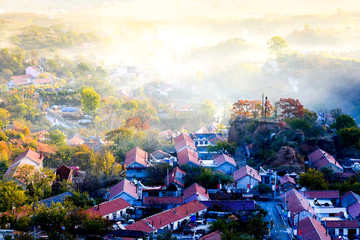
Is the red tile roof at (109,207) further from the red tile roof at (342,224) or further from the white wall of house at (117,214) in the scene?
the red tile roof at (342,224)

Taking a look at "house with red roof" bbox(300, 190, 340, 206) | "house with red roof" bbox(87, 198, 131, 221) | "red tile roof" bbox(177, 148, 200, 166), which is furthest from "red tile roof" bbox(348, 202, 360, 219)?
"house with red roof" bbox(87, 198, 131, 221)

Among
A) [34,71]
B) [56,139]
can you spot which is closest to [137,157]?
[56,139]

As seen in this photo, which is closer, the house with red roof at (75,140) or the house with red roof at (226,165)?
the house with red roof at (226,165)

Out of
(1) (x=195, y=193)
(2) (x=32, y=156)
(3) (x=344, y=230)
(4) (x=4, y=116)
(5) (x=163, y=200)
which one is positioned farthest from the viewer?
(4) (x=4, y=116)

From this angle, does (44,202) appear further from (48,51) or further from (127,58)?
(127,58)

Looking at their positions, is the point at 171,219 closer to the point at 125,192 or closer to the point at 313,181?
the point at 125,192

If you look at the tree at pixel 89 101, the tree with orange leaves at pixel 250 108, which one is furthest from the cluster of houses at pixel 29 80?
the tree with orange leaves at pixel 250 108

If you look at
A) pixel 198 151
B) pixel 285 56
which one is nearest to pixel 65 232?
pixel 198 151
